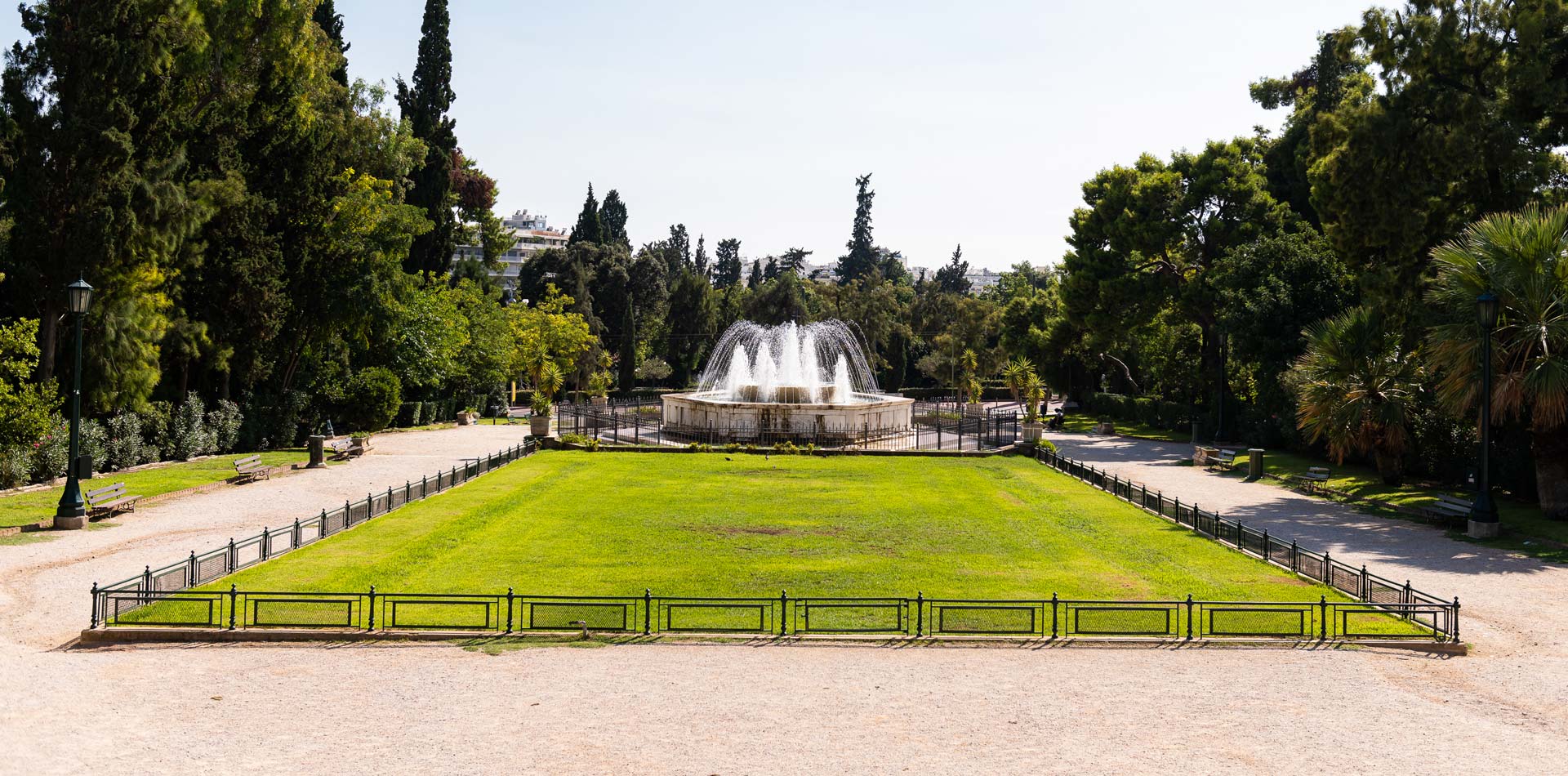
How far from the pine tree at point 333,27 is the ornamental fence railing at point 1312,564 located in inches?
1794

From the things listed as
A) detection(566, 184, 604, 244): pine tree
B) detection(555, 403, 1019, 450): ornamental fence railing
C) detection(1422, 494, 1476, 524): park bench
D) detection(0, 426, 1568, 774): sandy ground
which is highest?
detection(566, 184, 604, 244): pine tree

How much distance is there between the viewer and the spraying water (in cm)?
5288

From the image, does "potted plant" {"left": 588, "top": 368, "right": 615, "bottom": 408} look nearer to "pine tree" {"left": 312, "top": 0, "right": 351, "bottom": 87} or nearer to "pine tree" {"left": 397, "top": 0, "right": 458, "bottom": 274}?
"pine tree" {"left": 397, "top": 0, "right": 458, "bottom": 274}

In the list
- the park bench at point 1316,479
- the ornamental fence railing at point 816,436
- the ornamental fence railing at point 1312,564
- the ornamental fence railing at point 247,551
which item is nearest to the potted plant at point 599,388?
the ornamental fence railing at point 816,436

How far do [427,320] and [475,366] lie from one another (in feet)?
26.2

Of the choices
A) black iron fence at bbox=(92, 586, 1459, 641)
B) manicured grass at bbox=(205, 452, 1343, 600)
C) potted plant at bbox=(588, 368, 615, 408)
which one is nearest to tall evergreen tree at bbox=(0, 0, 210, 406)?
manicured grass at bbox=(205, 452, 1343, 600)

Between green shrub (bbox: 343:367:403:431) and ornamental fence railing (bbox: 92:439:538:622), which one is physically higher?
green shrub (bbox: 343:367:403:431)

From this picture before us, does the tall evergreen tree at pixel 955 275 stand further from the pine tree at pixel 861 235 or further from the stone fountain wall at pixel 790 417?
the stone fountain wall at pixel 790 417

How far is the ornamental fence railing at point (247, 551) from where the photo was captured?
53.9ft

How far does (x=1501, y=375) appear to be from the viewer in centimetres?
2662

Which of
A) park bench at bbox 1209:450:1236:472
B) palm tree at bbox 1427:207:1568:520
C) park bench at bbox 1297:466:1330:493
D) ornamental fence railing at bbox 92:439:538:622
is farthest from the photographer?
park bench at bbox 1209:450:1236:472

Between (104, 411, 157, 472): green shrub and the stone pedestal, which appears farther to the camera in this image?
the stone pedestal

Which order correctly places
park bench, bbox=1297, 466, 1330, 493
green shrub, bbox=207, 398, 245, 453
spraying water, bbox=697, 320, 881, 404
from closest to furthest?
park bench, bbox=1297, 466, 1330, 493
green shrub, bbox=207, 398, 245, 453
spraying water, bbox=697, 320, 881, 404

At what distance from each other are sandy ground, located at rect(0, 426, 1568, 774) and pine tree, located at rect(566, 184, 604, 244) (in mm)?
85657
